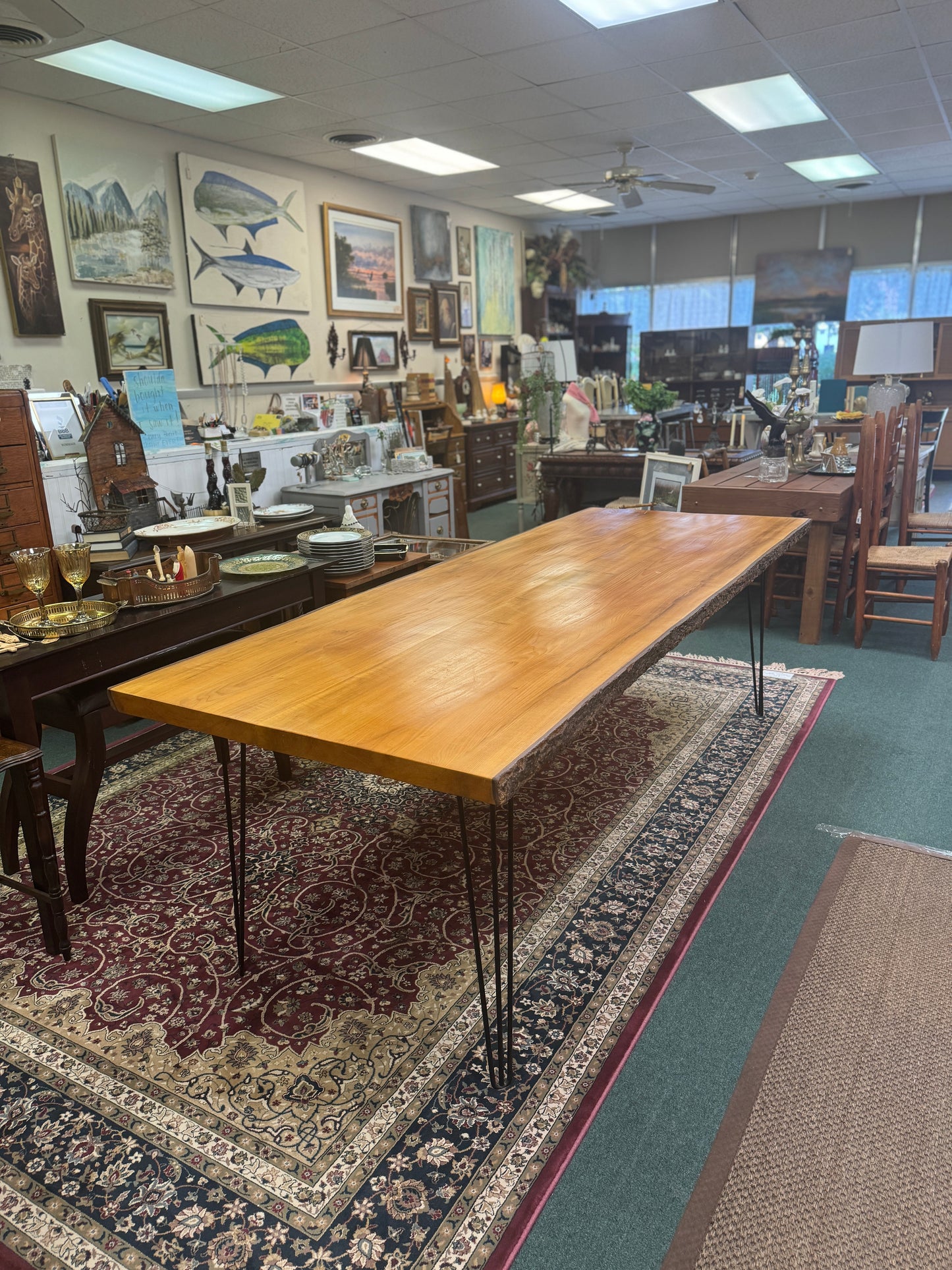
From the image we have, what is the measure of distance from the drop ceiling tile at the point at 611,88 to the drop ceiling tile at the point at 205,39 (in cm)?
180

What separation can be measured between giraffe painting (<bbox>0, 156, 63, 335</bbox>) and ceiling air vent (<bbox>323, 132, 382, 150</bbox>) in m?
2.06

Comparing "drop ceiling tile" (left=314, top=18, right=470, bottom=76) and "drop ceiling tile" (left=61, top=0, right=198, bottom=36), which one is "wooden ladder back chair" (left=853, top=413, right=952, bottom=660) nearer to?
"drop ceiling tile" (left=314, top=18, right=470, bottom=76)

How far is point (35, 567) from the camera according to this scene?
2.49 metres

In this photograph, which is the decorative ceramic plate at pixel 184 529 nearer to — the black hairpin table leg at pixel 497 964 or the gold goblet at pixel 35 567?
the gold goblet at pixel 35 567

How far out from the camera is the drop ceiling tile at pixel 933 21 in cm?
406

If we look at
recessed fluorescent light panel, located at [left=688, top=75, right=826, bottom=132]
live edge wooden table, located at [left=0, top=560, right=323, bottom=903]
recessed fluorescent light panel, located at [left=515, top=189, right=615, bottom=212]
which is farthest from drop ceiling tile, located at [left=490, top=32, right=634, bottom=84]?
recessed fluorescent light panel, located at [left=515, top=189, right=615, bottom=212]

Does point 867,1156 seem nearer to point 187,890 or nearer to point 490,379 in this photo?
point 187,890

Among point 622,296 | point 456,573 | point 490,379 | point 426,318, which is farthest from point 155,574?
point 622,296

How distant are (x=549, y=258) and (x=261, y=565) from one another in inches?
331

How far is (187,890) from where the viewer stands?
2594 millimetres

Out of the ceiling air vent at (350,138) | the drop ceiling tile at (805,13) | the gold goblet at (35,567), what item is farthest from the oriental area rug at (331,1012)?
the ceiling air vent at (350,138)

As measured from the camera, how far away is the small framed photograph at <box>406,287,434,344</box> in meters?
8.25

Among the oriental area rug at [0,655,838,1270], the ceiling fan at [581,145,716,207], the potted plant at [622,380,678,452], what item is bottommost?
the oriental area rug at [0,655,838,1270]

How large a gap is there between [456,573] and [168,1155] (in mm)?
1771
